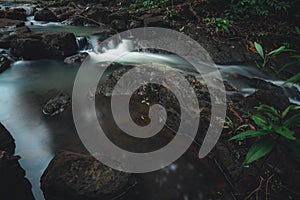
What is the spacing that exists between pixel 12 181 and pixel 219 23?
668 cm

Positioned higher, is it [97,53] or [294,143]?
[294,143]

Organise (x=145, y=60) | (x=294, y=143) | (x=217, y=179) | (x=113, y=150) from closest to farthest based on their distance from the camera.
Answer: (x=294, y=143) → (x=217, y=179) → (x=113, y=150) → (x=145, y=60)

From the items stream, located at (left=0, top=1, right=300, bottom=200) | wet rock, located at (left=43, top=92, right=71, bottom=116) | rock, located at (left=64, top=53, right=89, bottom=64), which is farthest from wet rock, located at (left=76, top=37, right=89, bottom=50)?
wet rock, located at (left=43, top=92, right=71, bottom=116)

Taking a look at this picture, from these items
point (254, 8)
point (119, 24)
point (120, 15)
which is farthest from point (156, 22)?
point (254, 8)

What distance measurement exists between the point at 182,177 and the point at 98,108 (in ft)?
6.71

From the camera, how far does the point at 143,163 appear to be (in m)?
2.87

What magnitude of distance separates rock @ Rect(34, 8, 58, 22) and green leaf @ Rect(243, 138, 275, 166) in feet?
34.5

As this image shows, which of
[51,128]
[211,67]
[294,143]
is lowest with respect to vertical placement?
[211,67]

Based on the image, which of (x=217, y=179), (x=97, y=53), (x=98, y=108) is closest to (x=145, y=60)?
(x=97, y=53)

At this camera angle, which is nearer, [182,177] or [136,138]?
[182,177]

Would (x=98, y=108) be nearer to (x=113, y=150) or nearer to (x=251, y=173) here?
(x=113, y=150)

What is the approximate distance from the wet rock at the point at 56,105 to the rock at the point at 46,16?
7.30 m

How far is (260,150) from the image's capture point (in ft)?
5.77

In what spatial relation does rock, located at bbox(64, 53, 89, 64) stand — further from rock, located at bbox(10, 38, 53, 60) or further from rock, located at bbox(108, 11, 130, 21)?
rock, located at bbox(108, 11, 130, 21)
